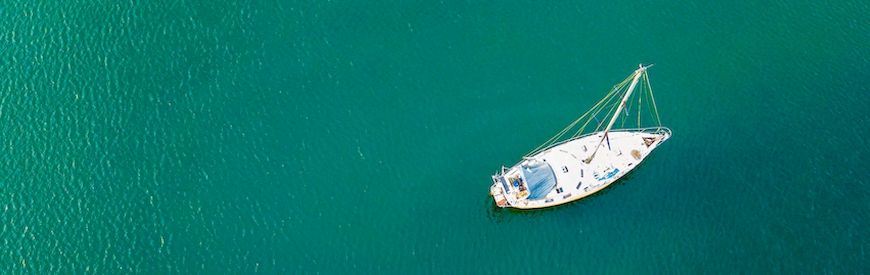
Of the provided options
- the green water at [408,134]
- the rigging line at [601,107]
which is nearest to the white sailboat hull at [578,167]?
the rigging line at [601,107]

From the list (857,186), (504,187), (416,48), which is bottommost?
(857,186)

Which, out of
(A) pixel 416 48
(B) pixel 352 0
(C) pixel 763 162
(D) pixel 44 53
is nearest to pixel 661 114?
(C) pixel 763 162

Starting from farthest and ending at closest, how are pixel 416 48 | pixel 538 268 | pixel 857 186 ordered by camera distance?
pixel 416 48 → pixel 857 186 → pixel 538 268

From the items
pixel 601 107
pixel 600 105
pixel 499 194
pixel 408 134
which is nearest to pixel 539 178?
pixel 499 194

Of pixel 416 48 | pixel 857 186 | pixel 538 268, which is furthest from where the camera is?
pixel 416 48

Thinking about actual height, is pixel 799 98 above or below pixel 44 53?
below

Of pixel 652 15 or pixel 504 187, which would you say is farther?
pixel 652 15

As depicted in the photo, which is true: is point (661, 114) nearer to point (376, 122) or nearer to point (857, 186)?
point (857, 186)
